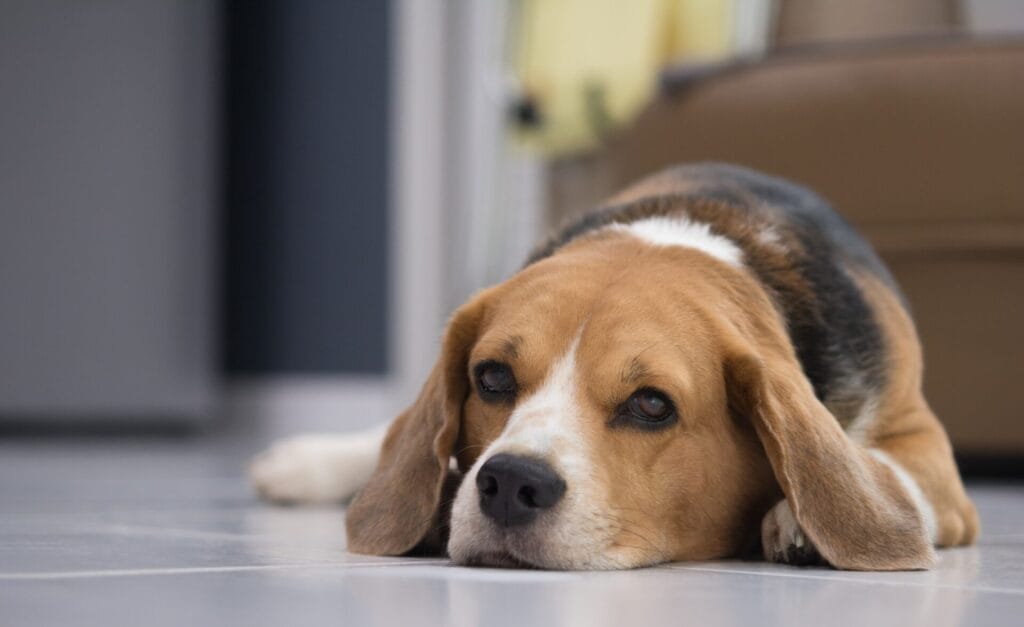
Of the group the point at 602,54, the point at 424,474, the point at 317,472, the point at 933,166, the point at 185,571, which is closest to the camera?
the point at 185,571

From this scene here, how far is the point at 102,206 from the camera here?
5.98m

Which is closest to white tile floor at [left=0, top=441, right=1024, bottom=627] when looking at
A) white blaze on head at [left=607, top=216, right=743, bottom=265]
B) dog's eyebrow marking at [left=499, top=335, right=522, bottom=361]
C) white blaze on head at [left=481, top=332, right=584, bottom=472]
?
white blaze on head at [left=481, top=332, right=584, bottom=472]

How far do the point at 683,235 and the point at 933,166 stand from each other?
1.53 m

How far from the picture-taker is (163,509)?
270cm

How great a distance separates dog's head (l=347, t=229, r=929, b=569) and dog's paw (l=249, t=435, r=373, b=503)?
0.75 metres

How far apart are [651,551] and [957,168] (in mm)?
2020

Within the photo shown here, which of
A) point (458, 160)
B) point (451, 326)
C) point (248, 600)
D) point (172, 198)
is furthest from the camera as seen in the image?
point (458, 160)

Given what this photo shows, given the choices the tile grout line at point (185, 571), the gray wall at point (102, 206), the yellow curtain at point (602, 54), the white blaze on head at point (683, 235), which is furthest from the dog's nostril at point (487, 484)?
the gray wall at point (102, 206)

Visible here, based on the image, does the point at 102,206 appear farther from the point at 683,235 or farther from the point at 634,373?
the point at 634,373

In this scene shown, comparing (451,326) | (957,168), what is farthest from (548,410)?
(957,168)

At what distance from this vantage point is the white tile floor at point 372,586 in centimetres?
137

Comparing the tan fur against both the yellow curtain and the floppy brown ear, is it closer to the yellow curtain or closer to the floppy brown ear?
the floppy brown ear

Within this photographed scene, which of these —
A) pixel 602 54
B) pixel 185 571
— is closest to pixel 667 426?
pixel 185 571

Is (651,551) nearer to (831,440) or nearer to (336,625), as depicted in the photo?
(831,440)
